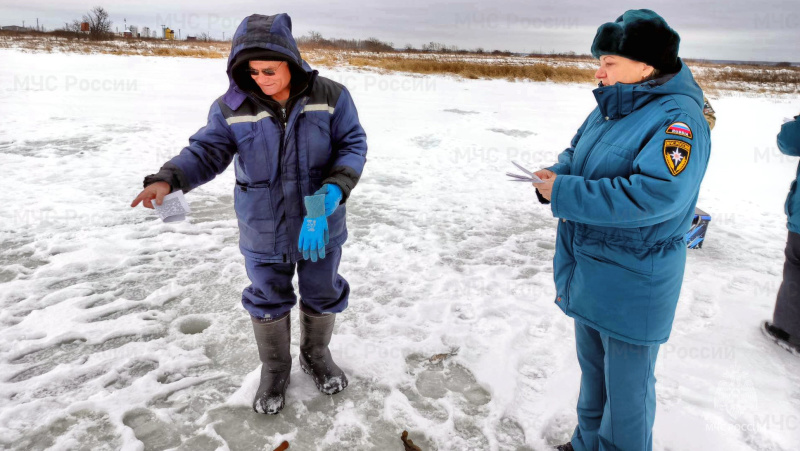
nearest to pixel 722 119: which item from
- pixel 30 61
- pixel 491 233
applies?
pixel 491 233

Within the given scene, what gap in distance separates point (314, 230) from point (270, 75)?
66cm

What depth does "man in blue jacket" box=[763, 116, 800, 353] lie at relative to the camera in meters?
2.72

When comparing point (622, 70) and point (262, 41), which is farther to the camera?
point (262, 41)

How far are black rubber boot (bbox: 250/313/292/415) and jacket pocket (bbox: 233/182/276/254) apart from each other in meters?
0.44

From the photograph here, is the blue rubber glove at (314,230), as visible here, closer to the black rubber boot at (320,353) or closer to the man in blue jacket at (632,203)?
the black rubber boot at (320,353)

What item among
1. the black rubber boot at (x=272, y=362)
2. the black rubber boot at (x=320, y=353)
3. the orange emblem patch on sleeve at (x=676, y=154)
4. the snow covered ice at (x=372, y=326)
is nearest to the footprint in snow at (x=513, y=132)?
the snow covered ice at (x=372, y=326)

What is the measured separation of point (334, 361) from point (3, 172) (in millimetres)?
5470

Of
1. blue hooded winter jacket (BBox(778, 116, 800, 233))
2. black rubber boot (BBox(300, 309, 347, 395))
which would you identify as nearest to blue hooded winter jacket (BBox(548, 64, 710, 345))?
black rubber boot (BBox(300, 309, 347, 395))

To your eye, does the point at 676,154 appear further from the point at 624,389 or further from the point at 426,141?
the point at 426,141

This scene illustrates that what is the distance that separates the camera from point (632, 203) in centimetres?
147

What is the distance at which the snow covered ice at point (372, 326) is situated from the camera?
232cm

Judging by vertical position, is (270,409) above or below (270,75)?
below

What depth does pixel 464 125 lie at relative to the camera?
10258 millimetres

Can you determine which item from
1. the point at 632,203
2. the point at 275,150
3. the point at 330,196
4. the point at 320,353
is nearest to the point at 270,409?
the point at 320,353
